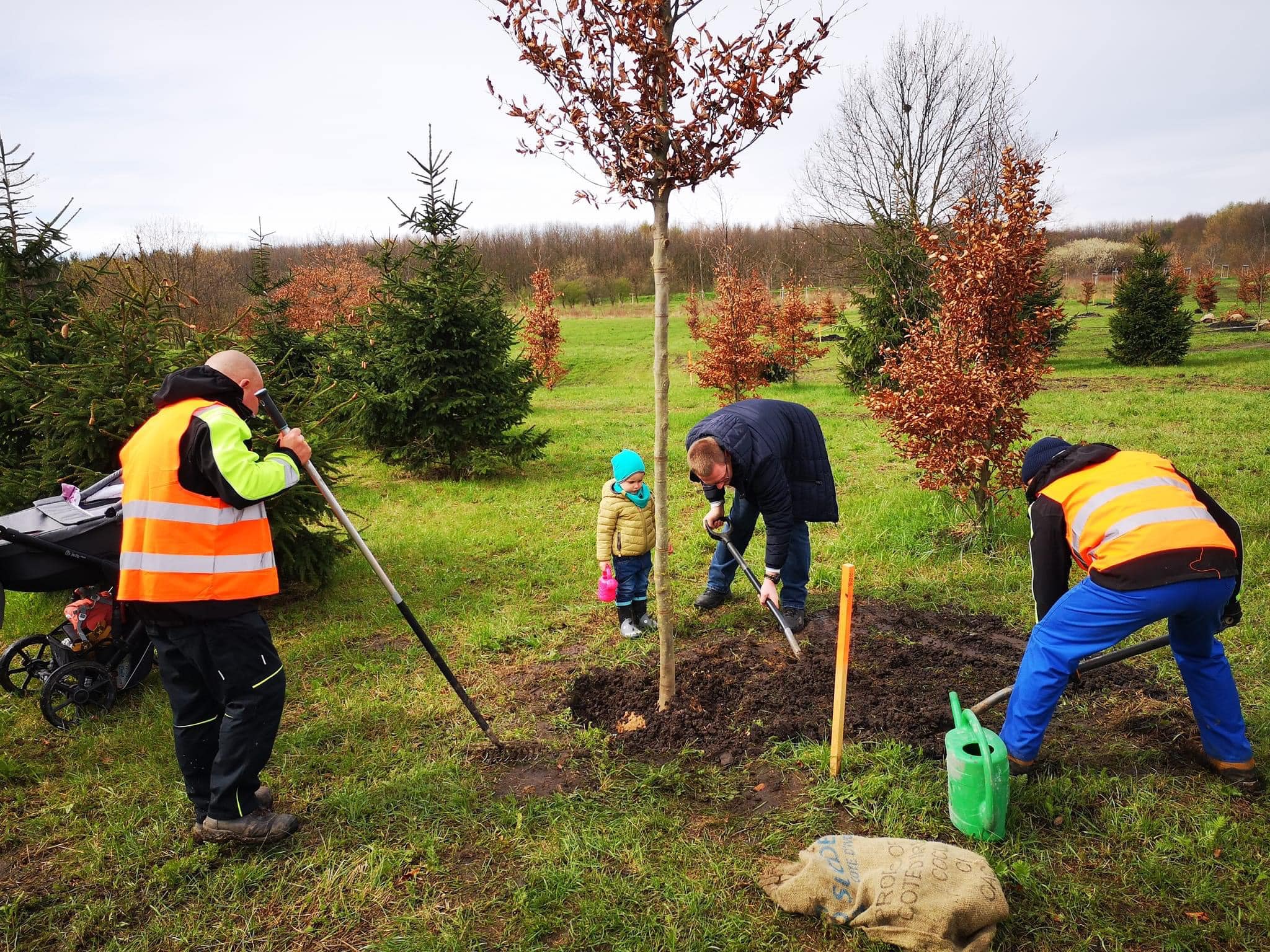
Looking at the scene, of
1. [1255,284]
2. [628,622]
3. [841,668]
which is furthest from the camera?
[1255,284]

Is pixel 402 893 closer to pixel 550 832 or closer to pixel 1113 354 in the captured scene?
pixel 550 832

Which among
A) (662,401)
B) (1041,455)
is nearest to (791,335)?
(1041,455)

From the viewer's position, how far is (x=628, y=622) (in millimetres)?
5613

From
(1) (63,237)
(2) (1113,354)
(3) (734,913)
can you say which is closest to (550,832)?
(3) (734,913)

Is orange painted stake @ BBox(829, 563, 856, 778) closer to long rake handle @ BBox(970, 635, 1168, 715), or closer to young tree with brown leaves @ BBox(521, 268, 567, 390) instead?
long rake handle @ BBox(970, 635, 1168, 715)

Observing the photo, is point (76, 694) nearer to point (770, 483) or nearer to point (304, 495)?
point (304, 495)

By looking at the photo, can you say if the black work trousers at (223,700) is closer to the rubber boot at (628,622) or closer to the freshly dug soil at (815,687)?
the freshly dug soil at (815,687)

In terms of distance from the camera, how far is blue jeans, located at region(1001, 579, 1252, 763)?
3.09 m

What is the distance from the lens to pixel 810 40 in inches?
136

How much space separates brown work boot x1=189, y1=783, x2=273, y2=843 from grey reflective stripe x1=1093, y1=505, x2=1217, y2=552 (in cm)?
402

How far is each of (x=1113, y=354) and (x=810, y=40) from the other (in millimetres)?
22531

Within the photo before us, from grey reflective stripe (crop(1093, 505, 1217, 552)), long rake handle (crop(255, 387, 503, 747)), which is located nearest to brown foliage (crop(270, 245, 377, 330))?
long rake handle (crop(255, 387, 503, 747))

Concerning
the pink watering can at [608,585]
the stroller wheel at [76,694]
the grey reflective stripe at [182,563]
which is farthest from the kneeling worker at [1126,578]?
the stroller wheel at [76,694]

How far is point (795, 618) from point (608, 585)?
4.69 feet
